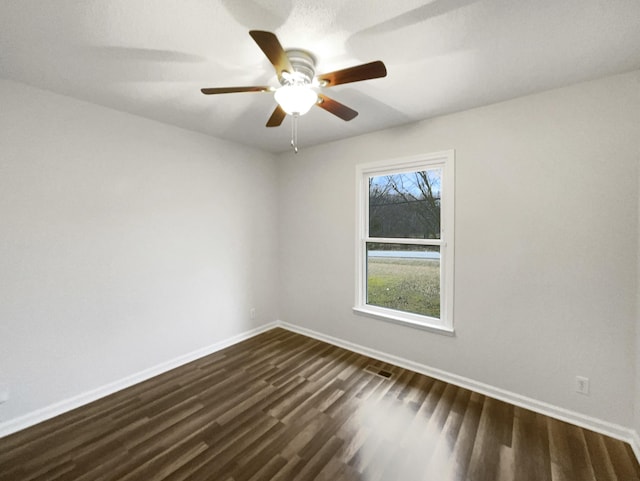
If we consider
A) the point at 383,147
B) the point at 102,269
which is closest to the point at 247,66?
the point at 383,147

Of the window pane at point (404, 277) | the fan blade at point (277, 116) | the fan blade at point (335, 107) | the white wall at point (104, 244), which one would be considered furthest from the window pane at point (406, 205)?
the white wall at point (104, 244)

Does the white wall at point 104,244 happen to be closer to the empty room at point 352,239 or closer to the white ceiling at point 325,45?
the empty room at point 352,239

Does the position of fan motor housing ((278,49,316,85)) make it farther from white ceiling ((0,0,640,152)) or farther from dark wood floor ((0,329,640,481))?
dark wood floor ((0,329,640,481))

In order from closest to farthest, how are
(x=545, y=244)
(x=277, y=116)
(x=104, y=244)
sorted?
(x=277, y=116) < (x=545, y=244) < (x=104, y=244)

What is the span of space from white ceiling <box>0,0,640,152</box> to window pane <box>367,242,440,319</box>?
145cm

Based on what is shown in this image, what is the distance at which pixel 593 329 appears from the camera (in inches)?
75.2

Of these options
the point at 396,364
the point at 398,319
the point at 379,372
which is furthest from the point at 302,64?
the point at 396,364

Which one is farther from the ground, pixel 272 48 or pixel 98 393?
pixel 272 48

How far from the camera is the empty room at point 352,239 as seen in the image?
1.50 meters

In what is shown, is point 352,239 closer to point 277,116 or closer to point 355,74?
point 277,116

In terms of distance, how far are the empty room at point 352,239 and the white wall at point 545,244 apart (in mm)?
15

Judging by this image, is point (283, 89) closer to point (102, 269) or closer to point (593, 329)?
point (102, 269)

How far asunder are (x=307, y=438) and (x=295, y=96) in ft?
7.24

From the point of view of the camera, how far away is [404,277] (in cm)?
292
